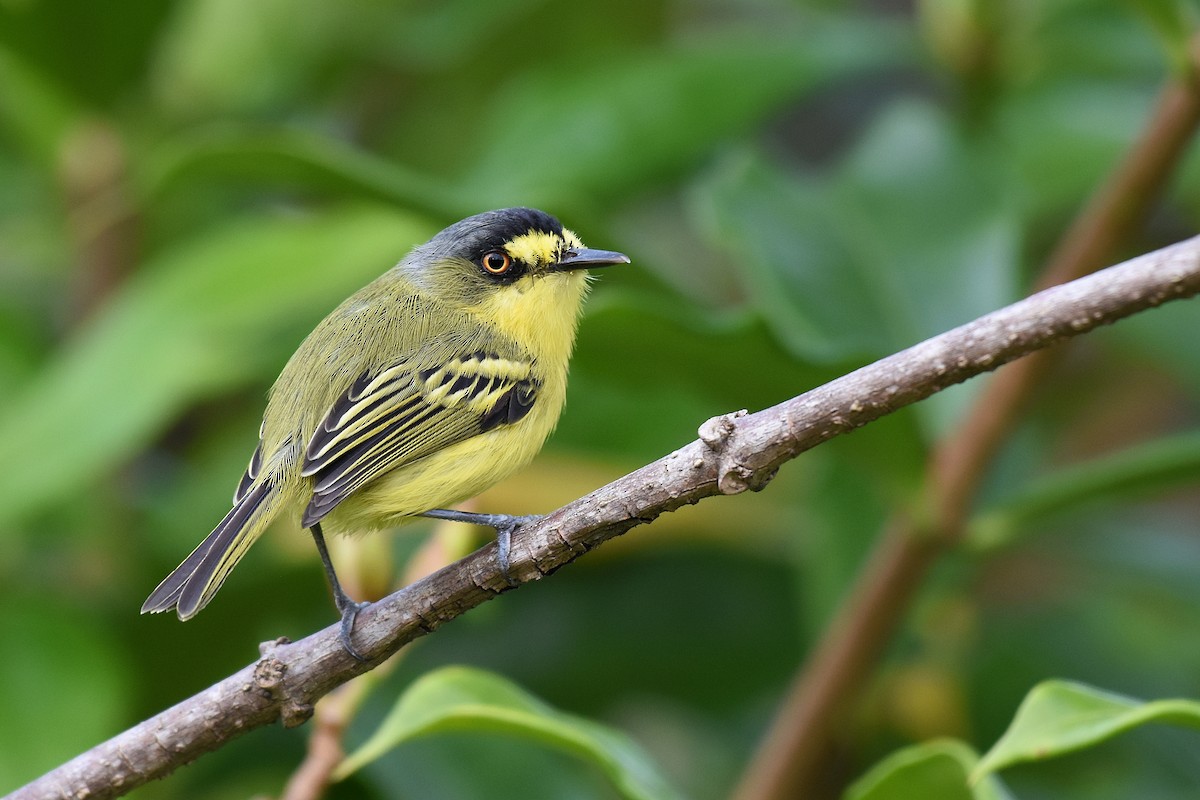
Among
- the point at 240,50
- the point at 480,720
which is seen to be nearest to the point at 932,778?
the point at 480,720

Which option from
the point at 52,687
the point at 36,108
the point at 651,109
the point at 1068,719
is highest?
the point at 36,108

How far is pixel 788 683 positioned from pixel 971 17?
71.1 inches

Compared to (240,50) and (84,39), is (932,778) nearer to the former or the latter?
(84,39)

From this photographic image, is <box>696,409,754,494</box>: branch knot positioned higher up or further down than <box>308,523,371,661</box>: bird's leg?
further down

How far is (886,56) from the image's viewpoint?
12.7 ft

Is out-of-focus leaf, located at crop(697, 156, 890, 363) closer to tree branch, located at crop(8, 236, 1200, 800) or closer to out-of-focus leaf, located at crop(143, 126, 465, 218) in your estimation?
out-of-focus leaf, located at crop(143, 126, 465, 218)

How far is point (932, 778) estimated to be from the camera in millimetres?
1981

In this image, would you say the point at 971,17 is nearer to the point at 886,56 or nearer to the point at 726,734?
the point at 886,56

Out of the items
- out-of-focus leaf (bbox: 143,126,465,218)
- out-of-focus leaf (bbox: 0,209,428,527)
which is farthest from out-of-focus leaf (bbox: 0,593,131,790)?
out-of-focus leaf (bbox: 143,126,465,218)

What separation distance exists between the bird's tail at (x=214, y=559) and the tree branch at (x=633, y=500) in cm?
11

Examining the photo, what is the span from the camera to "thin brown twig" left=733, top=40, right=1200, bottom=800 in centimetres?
258

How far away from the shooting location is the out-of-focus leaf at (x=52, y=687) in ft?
9.31

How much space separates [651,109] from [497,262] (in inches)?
55.8

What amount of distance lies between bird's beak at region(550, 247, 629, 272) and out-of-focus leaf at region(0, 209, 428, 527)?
0.71 meters
